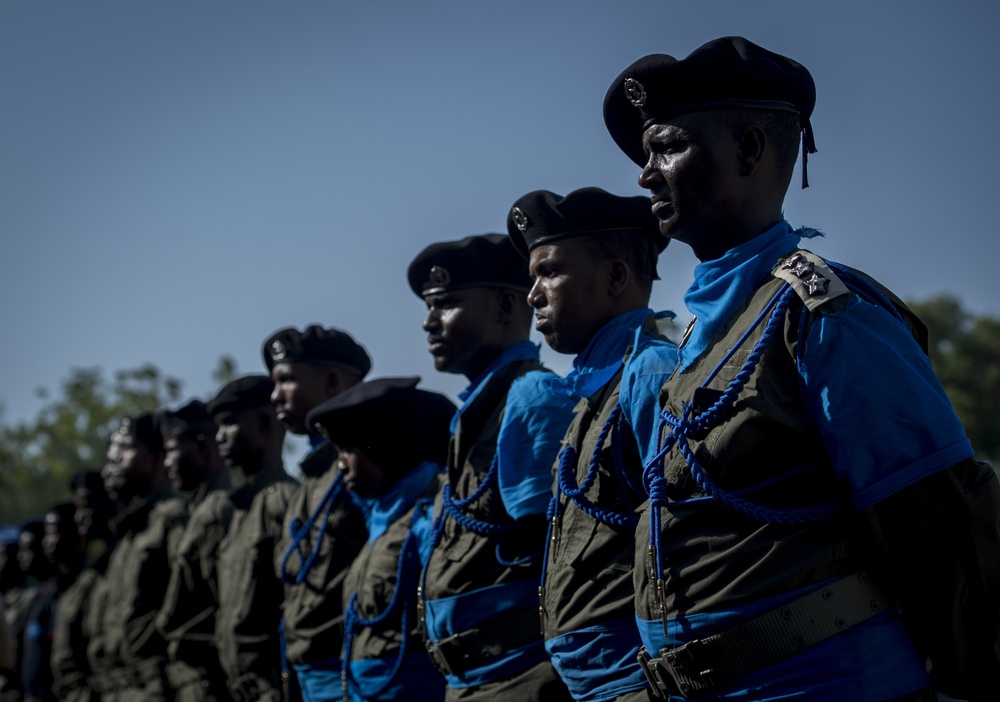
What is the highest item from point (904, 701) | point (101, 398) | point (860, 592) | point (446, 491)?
point (101, 398)

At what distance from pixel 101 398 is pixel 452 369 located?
26418 millimetres

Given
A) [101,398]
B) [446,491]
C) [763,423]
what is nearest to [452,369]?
[446,491]

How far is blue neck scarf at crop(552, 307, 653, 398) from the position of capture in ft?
14.0

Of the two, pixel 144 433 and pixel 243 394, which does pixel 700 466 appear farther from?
pixel 144 433

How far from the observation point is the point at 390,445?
639 cm

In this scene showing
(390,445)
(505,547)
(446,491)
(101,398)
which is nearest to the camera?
(505,547)

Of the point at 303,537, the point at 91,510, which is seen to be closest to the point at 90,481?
the point at 91,510

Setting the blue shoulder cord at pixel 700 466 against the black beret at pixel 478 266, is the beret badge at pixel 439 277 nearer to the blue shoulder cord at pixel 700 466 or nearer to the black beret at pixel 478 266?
the black beret at pixel 478 266

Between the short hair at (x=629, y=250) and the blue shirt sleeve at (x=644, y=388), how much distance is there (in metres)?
0.96

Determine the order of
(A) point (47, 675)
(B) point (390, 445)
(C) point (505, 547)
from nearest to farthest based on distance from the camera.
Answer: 1. (C) point (505, 547)
2. (B) point (390, 445)
3. (A) point (47, 675)

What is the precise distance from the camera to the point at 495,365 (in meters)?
5.55

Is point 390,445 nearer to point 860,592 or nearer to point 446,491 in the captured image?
point 446,491

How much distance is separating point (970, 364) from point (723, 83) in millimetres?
44132

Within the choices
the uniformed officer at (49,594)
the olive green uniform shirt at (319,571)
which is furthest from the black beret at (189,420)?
the uniformed officer at (49,594)
